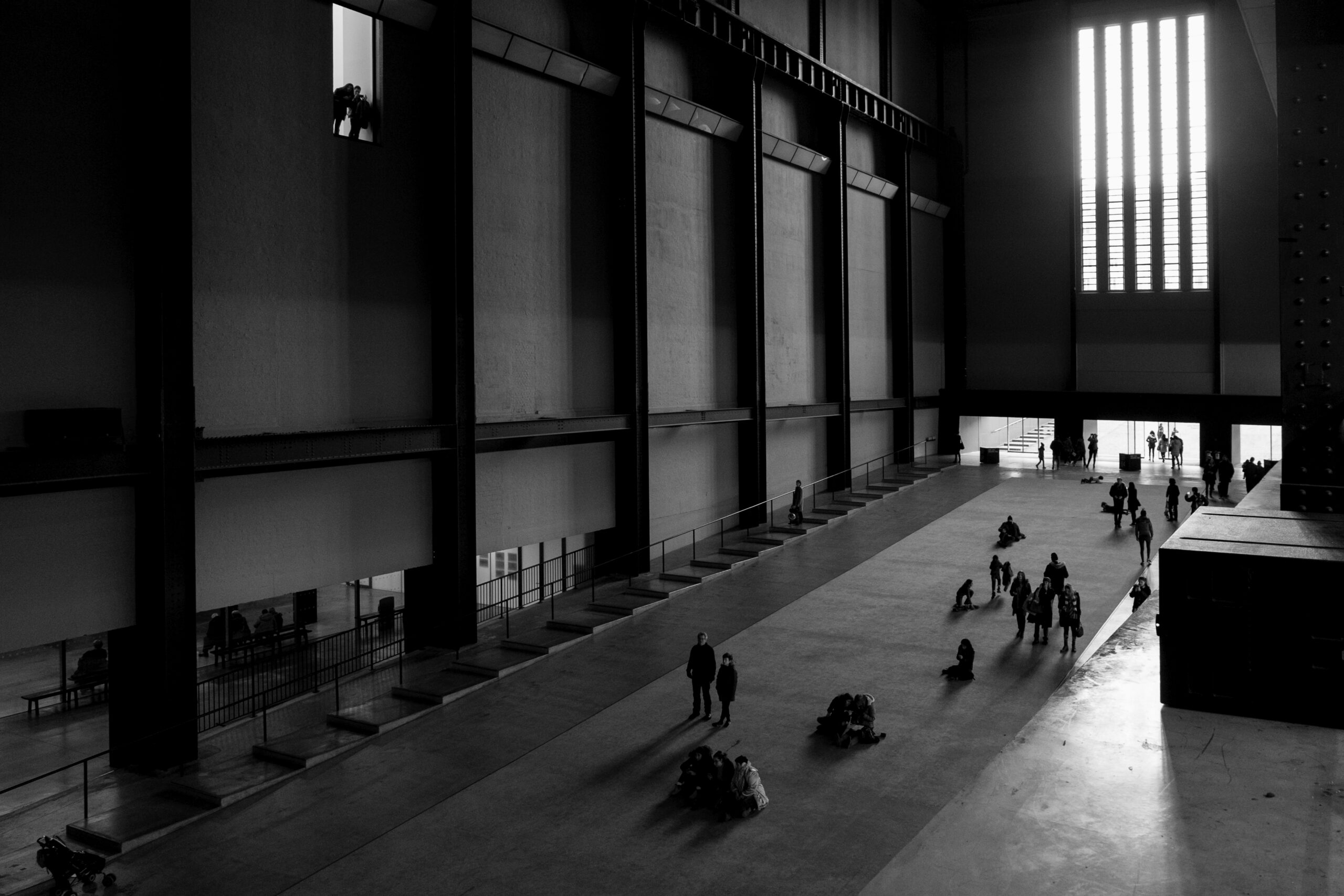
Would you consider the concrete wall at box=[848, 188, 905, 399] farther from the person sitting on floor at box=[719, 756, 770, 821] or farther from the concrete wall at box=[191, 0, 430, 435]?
the person sitting on floor at box=[719, 756, 770, 821]

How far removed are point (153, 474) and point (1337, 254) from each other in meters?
14.9

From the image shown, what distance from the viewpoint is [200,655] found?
23.9 m

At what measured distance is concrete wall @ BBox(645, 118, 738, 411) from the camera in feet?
91.5

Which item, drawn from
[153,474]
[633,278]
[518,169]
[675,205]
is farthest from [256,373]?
[675,205]

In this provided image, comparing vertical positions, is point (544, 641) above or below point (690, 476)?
below

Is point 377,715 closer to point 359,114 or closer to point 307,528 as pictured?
point 307,528

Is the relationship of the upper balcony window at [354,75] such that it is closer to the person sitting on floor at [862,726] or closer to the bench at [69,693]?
the bench at [69,693]

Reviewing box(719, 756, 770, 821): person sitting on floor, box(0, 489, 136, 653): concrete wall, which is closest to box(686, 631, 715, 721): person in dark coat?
box(719, 756, 770, 821): person sitting on floor

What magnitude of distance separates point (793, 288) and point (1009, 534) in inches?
468

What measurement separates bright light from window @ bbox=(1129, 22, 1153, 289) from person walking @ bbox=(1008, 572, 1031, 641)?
27.1 metres

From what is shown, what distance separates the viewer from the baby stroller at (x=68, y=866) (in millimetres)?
11078

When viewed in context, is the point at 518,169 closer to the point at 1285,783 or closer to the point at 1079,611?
the point at 1079,611

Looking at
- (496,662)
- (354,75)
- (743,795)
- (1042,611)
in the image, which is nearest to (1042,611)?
(1042,611)

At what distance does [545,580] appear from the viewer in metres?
26.0
